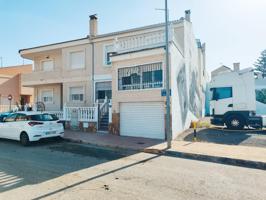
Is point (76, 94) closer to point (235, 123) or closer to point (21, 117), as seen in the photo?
point (21, 117)

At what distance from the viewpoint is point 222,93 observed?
15.5 meters

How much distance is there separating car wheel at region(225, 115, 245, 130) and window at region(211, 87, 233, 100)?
1.51 meters

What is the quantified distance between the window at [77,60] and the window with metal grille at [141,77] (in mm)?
6024

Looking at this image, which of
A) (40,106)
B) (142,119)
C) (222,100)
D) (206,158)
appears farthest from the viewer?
(40,106)

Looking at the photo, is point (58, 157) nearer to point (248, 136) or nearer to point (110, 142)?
point (110, 142)

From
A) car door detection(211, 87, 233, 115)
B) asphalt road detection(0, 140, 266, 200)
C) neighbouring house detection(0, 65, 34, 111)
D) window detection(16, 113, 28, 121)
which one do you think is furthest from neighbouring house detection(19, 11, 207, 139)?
neighbouring house detection(0, 65, 34, 111)

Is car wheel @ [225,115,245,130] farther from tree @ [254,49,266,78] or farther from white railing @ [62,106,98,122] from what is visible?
tree @ [254,49,266,78]

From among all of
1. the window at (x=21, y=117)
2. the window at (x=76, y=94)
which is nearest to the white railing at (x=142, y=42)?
the window at (x=76, y=94)

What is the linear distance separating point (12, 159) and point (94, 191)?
480 cm

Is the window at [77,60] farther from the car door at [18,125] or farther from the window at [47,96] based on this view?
the car door at [18,125]

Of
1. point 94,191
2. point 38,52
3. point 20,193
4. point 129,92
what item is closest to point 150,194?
point 94,191

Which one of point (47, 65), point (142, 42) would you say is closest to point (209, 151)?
point (142, 42)

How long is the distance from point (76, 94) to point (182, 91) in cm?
928

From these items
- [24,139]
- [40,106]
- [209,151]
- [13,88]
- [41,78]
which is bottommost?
[209,151]
